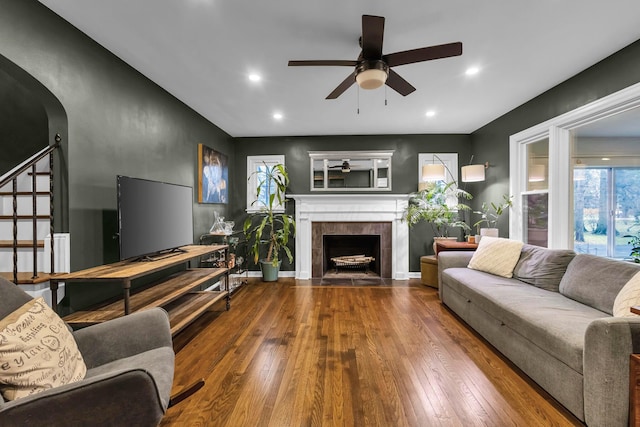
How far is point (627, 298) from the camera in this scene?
68.4 inches

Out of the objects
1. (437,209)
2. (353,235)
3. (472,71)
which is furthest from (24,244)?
(437,209)

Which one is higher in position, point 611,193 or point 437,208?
point 611,193

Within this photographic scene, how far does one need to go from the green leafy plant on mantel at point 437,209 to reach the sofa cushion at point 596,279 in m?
2.10

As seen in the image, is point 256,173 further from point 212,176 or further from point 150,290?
point 150,290

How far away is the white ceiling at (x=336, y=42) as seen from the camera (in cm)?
187

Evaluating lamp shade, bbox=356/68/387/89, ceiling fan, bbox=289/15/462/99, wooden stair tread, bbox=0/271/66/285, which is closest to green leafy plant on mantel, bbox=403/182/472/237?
ceiling fan, bbox=289/15/462/99

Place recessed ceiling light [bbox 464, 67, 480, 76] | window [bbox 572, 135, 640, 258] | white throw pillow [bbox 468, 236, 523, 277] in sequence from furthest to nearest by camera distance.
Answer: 1. window [bbox 572, 135, 640, 258]
2. white throw pillow [bbox 468, 236, 523, 277]
3. recessed ceiling light [bbox 464, 67, 480, 76]

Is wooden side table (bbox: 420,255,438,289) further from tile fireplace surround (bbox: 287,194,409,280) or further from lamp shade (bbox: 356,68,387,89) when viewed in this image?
lamp shade (bbox: 356,68,387,89)

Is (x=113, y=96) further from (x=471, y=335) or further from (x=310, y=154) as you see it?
(x=471, y=335)

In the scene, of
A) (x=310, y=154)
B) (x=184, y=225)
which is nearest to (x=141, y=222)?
(x=184, y=225)

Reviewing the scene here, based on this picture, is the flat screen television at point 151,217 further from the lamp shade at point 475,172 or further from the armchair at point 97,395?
the lamp shade at point 475,172

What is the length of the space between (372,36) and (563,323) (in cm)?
220

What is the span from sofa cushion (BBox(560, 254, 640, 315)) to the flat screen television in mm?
3564

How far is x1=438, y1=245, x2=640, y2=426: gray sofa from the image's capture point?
140cm
